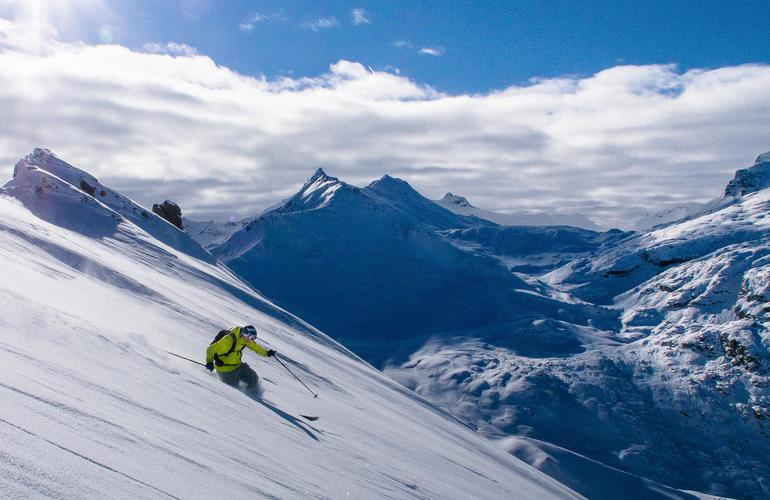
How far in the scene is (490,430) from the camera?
85.2 metres

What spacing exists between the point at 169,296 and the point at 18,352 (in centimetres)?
1740

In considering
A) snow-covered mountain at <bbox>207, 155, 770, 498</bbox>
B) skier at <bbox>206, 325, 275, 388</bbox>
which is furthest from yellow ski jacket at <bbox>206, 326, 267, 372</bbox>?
snow-covered mountain at <bbox>207, 155, 770, 498</bbox>

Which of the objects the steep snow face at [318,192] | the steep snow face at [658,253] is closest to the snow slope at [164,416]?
the steep snow face at [318,192]

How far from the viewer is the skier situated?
1398 cm

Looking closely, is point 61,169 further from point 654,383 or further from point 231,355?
point 654,383

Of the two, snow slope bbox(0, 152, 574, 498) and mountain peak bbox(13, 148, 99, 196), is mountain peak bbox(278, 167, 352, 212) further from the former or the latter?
snow slope bbox(0, 152, 574, 498)

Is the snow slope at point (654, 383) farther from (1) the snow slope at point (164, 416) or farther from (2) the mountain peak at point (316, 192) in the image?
(2) the mountain peak at point (316, 192)

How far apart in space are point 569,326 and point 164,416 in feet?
412

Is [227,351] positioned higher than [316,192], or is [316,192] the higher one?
[316,192]

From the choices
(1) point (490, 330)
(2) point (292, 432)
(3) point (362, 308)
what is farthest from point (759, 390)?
(2) point (292, 432)

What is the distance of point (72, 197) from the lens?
143ft

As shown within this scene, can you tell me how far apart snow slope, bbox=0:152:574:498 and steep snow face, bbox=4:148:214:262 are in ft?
48.6

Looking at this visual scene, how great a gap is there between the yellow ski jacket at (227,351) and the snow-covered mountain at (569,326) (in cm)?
5712

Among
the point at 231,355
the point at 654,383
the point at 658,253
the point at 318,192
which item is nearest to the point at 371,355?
the point at 654,383
